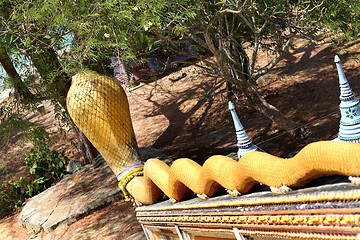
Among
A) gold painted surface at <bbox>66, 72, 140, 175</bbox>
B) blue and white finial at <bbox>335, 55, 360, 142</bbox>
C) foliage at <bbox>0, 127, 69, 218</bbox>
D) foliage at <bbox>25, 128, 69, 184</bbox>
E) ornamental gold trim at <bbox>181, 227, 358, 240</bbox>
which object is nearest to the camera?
ornamental gold trim at <bbox>181, 227, 358, 240</bbox>

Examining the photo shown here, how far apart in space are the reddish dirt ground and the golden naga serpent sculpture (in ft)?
8.43

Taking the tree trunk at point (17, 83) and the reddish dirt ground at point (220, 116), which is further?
the tree trunk at point (17, 83)

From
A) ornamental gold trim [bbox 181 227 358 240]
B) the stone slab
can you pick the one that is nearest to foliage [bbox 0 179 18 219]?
the stone slab

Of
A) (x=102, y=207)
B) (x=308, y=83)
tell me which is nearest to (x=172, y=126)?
(x=308, y=83)

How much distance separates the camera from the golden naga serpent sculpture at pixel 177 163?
56.3 inches

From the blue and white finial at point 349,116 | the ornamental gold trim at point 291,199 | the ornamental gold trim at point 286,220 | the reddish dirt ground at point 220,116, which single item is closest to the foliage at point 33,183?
the reddish dirt ground at point 220,116

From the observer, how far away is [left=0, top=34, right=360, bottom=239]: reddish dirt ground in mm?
7281

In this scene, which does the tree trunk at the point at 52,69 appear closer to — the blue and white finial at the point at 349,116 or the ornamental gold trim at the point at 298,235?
the ornamental gold trim at the point at 298,235

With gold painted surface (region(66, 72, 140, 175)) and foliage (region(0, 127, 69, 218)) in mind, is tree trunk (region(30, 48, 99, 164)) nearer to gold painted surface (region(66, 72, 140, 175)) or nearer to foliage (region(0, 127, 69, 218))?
foliage (region(0, 127, 69, 218))

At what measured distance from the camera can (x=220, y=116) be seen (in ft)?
35.3

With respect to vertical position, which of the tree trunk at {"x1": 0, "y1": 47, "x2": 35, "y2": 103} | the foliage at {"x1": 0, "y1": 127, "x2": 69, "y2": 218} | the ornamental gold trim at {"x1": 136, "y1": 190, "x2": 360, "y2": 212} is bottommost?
the foliage at {"x1": 0, "y1": 127, "x2": 69, "y2": 218}

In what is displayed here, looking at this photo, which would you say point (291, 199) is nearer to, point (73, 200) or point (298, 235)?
point (298, 235)

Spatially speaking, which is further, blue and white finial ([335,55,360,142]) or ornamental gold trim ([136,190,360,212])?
blue and white finial ([335,55,360,142])

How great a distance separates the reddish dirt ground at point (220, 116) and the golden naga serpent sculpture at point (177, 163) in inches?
101
